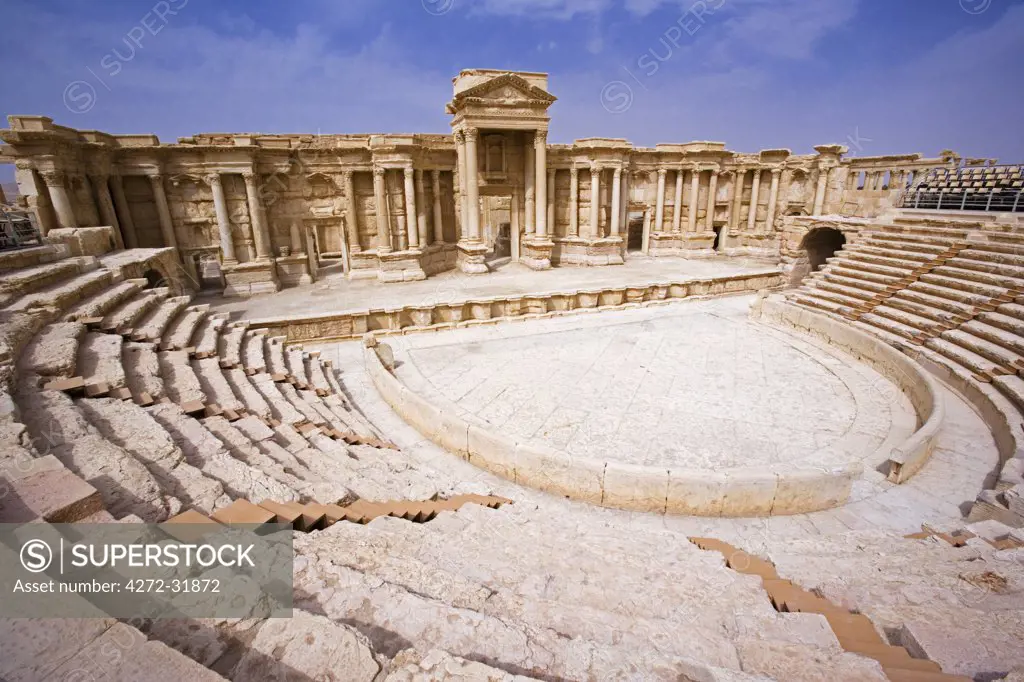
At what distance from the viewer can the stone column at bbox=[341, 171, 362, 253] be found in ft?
59.9

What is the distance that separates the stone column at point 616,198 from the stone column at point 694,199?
426 centimetres

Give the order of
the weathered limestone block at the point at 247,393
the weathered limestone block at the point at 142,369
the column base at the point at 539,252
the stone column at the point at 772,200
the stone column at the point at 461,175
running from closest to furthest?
the weathered limestone block at the point at 142,369 → the weathered limestone block at the point at 247,393 → the stone column at the point at 461,175 → the column base at the point at 539,252 → the stone column at the point at 772,200

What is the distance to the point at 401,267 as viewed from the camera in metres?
18.9

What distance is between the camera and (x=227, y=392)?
7.28 m

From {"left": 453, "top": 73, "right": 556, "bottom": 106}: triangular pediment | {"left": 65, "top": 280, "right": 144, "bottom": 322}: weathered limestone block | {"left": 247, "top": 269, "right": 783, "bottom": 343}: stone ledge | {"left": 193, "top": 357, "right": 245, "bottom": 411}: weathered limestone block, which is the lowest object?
{"left": 247, "top": 269, "right": 783, "bottom": 343}: stone ledge

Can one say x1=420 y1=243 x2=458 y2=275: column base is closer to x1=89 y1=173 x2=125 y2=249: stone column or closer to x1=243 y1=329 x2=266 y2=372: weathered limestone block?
x1=243 y1=329 x2=266 y2=372: weathered limestone block

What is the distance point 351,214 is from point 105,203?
749cm

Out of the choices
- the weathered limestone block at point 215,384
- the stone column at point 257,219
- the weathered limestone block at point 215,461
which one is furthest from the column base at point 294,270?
the weathered limestone block at point 215,461

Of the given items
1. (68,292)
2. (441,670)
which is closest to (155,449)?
(441,670)

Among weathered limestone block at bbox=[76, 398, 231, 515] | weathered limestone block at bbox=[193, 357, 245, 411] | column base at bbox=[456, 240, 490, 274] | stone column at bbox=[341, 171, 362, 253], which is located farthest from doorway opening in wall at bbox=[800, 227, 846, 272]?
weathered limestone block at bbox=[76, 398, 231, 515]

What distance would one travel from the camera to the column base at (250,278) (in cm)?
1684

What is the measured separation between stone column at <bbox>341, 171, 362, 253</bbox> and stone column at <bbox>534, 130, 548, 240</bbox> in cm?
766

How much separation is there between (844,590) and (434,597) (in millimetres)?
3287

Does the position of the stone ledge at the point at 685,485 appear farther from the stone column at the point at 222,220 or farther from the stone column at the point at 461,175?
the stone column at the point at 222,220
